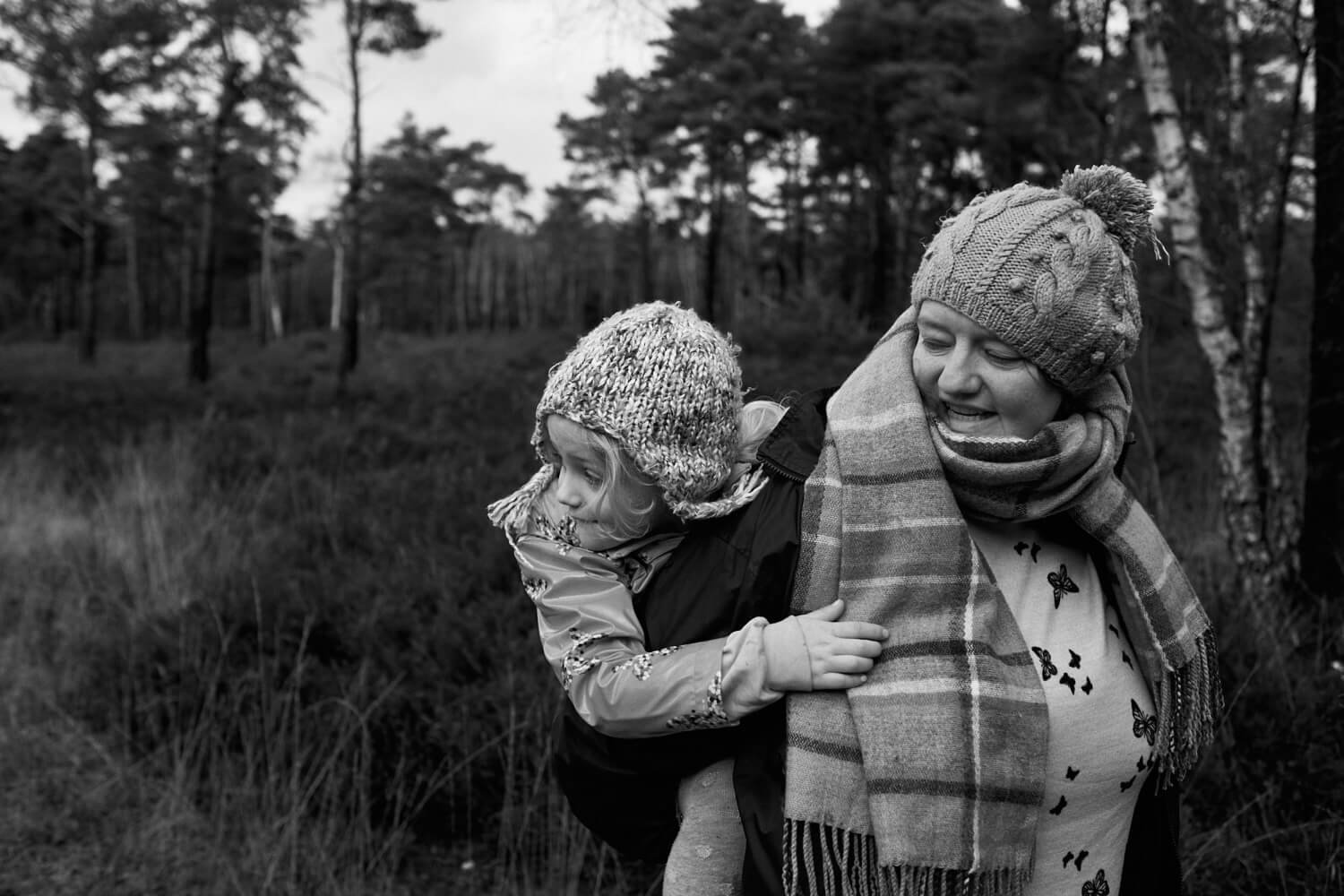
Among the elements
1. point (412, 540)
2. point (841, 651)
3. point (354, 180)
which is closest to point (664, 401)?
point (841, 651)

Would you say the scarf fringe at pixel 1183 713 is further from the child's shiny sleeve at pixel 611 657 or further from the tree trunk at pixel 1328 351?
the tree trunk at pixel 1328 351

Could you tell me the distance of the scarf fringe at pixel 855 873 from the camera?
1319 millimetres

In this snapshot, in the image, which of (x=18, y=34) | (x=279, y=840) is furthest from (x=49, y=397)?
(x=279, y=840)

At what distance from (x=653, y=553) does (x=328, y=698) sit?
9.75 feet

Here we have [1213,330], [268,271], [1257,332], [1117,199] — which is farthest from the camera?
[268,271]

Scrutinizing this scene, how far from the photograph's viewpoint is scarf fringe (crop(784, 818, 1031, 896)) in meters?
1.32

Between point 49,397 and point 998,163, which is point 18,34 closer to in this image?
point 49,397

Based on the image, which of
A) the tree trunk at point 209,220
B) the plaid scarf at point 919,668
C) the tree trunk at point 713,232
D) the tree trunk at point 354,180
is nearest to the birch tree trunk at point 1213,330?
the plaid scarf at point 919,668

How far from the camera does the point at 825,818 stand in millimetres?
1329

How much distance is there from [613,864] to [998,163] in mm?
22207

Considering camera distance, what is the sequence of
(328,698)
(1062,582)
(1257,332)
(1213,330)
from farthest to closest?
(1257,332) → (1213,330) → (328,698) → (1062,582)

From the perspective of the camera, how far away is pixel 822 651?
131 cm

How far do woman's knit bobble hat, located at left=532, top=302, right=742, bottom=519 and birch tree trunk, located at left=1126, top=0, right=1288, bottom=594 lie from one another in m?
3.75

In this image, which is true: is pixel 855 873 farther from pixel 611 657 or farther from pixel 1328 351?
pixel 1328 351
